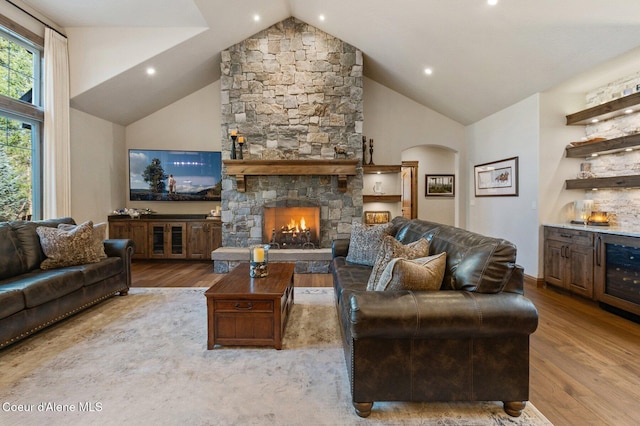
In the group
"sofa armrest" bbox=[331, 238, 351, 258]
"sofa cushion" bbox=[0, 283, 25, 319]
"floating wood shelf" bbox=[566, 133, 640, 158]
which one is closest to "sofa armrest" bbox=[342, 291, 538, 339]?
"sofa armrest" bbox=[331, 238, 351, 258]

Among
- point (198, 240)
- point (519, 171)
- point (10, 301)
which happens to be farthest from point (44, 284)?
point (519, 171)

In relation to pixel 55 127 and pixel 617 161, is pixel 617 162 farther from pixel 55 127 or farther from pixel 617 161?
pixel 55 127

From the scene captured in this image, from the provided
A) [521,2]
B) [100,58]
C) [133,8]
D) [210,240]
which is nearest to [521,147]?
[521,2]

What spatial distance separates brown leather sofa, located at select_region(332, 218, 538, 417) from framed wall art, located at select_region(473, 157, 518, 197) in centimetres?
372

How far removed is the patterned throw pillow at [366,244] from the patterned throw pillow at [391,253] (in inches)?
38.1

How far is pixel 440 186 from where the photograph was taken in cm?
792

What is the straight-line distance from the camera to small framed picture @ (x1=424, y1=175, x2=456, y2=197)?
25.9 ft

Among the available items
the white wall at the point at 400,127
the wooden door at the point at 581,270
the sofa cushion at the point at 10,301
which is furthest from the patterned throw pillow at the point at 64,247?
the wooden door at the point at 581,270

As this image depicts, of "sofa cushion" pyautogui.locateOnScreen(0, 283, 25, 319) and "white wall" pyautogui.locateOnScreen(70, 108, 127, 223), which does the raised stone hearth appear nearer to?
"white wall" pyautogui.locateOnScreen(70, 108, 127, 223)

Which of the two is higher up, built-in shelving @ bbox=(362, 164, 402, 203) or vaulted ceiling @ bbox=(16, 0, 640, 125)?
vaulted ceiling @ bbox=(16, 0, 640, 125)

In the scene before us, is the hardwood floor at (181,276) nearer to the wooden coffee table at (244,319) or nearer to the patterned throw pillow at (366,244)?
the patterned throw pillow at (366,244)

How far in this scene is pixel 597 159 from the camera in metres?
4.20

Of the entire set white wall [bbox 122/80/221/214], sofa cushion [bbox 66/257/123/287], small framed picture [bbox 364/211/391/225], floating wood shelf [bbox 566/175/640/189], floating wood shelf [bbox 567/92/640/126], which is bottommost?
sofa cushion [bbox 66/257/123/287]

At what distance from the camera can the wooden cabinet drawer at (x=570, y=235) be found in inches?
143
